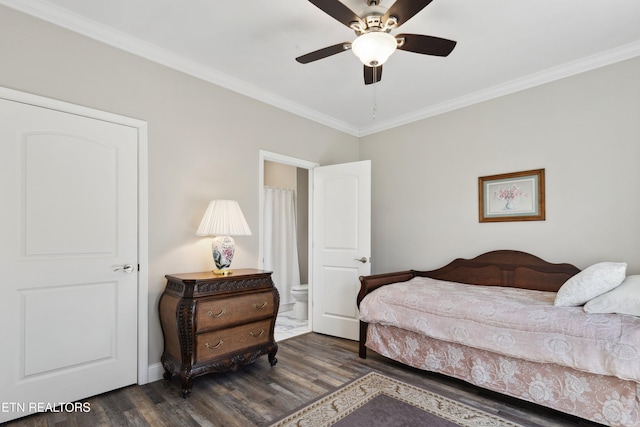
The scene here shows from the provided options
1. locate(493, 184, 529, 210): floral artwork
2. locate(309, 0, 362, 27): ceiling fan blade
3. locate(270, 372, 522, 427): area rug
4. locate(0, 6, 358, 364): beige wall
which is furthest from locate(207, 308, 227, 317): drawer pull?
locate(493, 184, 529, 210): floral artwork

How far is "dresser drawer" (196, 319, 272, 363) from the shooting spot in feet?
8.32

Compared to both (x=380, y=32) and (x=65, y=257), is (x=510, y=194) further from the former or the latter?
(x=65, y=257)

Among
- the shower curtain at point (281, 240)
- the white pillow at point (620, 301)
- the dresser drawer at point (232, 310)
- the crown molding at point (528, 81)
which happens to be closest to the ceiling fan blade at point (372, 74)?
the crown molding at point (528, 81)

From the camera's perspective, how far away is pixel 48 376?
2.24 meters

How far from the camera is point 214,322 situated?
8.53ft

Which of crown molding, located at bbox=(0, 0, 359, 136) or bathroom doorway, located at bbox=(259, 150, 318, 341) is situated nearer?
crown molding, located at bbox=(0, 0, 359, 136)

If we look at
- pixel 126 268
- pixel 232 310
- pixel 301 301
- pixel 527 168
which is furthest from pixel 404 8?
pixel 301 301

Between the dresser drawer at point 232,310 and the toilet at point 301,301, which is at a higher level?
the dresser drawer at point 232,310

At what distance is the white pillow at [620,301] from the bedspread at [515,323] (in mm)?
38

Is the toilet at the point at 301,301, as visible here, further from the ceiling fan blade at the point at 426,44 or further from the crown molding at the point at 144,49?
the ceiling fan blade at the point at 426,44

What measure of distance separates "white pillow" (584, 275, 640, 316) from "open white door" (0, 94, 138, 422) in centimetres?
320

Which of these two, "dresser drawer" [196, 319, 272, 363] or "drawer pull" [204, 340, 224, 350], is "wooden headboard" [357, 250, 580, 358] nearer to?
"dresser drawer" [196, 319, 272, 363]

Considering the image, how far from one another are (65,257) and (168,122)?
50.4 inches

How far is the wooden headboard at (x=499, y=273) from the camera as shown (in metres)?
3.01
